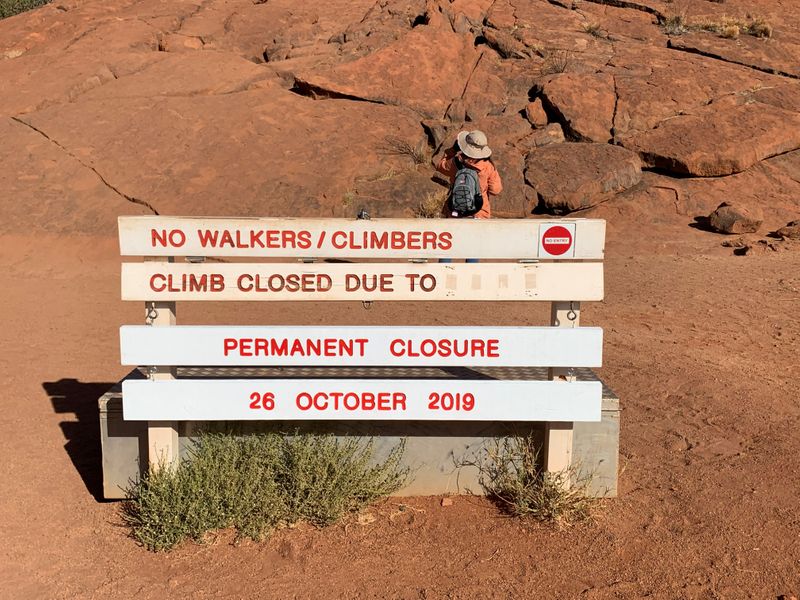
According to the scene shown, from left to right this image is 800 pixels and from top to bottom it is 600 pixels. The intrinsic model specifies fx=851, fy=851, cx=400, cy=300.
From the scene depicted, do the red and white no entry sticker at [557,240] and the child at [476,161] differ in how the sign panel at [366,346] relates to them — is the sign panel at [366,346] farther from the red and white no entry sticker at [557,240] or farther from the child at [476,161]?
the child at [476,161]

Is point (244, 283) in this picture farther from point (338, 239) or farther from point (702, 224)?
point (702, 224)

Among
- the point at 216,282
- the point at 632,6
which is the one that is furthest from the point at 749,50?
the point at 216,282

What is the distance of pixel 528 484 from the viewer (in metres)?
4.77

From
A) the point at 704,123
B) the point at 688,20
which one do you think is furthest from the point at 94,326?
the point at 688,20

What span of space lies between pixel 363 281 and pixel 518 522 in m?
1.56

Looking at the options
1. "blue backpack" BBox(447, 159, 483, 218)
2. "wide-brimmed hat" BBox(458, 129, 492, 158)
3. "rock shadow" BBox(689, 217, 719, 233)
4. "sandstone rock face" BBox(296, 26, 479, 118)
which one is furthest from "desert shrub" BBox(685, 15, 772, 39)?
"blue backpack" BBox(447, 159, 483, 218)

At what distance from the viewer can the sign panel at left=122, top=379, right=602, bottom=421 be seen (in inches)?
181

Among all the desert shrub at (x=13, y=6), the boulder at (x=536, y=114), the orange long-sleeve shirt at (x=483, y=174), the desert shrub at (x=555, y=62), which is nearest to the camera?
the orange long-sleeve shirt at (x=483, y=174)

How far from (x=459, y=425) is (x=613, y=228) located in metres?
8.66

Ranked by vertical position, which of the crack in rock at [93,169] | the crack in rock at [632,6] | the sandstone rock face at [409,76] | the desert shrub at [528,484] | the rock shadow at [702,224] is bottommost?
the rock shadow at [702,224]

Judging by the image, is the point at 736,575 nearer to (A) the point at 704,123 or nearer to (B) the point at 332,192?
(B) the point at 332,192

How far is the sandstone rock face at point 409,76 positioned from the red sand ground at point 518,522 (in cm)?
820

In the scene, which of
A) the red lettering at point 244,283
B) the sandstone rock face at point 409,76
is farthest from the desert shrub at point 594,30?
the red lettering at point 244,283

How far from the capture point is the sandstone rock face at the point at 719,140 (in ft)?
45.3
